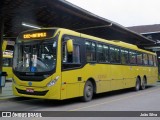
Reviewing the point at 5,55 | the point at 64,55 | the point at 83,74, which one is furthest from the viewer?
the point at 5,55

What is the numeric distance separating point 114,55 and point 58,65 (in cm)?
554

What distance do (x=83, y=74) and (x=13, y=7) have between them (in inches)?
Answer: 196

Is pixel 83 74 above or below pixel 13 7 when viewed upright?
below

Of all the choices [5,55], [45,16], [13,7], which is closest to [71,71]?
[13,7]

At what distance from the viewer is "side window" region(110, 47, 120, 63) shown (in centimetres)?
1551

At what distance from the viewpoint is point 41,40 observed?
1148cm

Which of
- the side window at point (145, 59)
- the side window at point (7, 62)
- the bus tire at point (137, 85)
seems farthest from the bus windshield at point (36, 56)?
the side window at point (7, 62)

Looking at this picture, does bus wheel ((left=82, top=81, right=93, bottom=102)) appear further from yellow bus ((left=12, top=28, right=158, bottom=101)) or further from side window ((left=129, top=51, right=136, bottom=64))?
side window ((left=129, top=51, right=136, bottom=64))

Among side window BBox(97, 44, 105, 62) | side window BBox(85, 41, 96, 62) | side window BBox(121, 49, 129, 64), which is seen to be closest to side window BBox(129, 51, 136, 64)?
side window BBox(121, 49, 129, 64)

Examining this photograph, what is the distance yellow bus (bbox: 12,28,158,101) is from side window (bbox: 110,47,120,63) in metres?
0.78

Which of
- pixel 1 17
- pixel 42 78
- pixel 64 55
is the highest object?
pixel 1 17

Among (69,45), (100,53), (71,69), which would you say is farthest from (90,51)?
(69,45)

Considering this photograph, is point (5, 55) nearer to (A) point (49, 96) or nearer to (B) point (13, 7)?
(B) point (13, 7)

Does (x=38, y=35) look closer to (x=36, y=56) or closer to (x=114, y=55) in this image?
(x=36, y=56)
